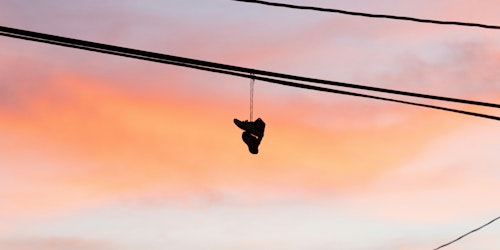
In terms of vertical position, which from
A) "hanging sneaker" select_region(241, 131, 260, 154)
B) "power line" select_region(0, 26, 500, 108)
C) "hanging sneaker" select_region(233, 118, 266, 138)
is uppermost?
"hanging sneaker" select_region(233, 118, 266, 138)

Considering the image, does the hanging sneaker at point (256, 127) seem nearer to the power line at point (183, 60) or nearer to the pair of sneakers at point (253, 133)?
the pair of sneakers at point (253, 133)

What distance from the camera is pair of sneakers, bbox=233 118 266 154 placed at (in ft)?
→ 35.2

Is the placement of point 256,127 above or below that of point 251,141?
above

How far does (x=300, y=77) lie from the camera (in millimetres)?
8500

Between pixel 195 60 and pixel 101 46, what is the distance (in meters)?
0.90

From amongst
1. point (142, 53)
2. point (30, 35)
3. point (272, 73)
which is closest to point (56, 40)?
point (30, 35)

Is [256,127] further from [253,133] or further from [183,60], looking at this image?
[183,60]

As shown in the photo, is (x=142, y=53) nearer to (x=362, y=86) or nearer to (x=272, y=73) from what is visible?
(x=272, y=73)

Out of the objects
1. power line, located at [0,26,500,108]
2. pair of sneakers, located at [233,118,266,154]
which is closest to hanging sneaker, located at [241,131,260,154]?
pair of sneakers, located at [233,118,266,154]

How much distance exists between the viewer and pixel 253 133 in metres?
10.8

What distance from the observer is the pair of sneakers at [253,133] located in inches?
423

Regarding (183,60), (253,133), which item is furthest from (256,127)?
(183,60)

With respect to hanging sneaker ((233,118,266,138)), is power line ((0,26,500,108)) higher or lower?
lower

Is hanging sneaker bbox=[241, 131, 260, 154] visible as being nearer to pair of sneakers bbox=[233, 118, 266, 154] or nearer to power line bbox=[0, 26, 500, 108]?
pair of sneakers bbox=[233, 118, 266, 154]
